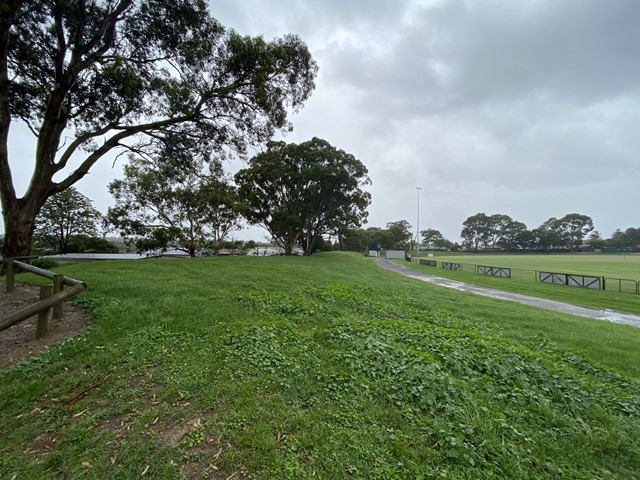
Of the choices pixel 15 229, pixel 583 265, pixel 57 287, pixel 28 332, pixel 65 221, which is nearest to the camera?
pixel 28 332

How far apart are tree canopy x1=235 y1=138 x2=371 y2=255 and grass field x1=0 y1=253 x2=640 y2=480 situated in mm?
17793

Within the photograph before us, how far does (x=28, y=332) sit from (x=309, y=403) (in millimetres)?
4355

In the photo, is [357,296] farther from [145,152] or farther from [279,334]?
[145,152]

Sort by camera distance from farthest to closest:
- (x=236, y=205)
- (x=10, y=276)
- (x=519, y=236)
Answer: (x=519, y=236) < (x=236, y=205) < (x=10, y=276)

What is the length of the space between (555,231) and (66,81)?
11533 centimetres

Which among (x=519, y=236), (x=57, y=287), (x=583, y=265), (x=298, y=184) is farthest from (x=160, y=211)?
(x=519, y=236)

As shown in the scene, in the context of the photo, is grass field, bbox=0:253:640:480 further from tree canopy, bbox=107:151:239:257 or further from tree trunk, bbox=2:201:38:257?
tree canopy, bbox=107:151:239:257

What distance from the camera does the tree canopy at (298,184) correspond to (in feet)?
70.2

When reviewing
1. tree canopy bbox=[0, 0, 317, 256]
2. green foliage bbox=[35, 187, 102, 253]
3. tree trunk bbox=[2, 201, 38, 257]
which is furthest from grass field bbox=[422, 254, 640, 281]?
green foliage bbox=[35, 187, 102, 253]

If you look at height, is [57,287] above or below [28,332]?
above

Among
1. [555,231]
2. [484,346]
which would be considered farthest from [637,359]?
[555,231]

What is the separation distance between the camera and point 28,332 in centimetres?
377

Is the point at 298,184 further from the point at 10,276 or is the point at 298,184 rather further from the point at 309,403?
the point at 309,403

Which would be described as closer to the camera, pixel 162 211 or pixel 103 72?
pixel 103 72
